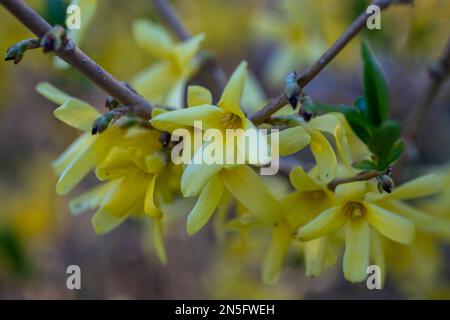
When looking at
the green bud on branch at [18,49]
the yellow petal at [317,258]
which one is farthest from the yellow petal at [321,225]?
the green bud on branch at [18,49]

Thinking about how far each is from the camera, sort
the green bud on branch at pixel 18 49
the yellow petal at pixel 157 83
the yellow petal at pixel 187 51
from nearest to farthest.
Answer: the green bud on branch at pixel 18 49
the yellow petal at pixel 187 51
the yellow petal at pixel 157 83

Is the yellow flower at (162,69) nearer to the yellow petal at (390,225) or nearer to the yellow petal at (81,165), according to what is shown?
the yellow petal at (81,165)

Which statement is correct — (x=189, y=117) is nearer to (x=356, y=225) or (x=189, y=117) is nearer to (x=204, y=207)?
(x=204, y=207)

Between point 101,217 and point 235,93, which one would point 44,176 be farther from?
point 235,93

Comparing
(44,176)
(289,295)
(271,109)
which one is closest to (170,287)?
(289,295)

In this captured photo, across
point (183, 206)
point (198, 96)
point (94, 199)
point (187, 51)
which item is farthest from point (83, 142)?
point (183, 206)

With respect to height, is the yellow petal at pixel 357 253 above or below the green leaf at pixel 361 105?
below
